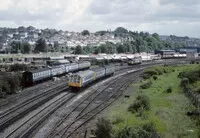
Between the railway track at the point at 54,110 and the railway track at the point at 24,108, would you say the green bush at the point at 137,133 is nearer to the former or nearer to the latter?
the railway track at the point at 54,110

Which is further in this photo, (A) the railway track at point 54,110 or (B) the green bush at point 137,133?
(A) the railway track at point 54,110

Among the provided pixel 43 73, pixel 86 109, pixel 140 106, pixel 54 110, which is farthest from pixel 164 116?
pixel 43 73

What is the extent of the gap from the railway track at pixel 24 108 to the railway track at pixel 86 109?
149 inches

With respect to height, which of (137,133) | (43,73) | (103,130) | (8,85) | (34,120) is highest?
(43,73)

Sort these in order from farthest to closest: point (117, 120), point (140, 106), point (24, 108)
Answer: point (24, 108)
point (140, 106)
point (117, 120)

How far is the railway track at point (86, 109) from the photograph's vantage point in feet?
90.9

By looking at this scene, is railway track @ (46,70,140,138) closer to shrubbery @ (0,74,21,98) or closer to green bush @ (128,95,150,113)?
green bush @ (128,95,150,113)

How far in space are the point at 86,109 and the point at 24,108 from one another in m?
5.66

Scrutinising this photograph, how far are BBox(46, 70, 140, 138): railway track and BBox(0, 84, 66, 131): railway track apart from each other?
3.78 meters

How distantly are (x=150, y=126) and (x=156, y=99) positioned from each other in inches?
721

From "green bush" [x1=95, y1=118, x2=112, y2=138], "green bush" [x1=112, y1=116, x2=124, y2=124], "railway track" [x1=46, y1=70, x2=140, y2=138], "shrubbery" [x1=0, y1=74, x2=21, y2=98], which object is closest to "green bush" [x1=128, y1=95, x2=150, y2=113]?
"railway track" [x1=46, y1=70, x2=140, y2=138]

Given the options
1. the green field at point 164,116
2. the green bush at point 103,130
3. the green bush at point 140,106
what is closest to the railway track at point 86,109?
the green field at point 164,116

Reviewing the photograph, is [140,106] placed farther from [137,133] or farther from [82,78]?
[82,78]

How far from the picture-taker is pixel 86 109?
120 feet
